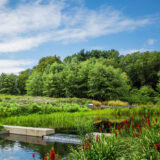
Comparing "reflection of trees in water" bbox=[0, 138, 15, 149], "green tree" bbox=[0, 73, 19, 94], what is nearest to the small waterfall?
"reflection of trees in water" bbox=[0, 138, 15, 149]

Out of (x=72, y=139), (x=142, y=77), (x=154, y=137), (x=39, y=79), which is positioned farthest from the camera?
(x=142, y=77)

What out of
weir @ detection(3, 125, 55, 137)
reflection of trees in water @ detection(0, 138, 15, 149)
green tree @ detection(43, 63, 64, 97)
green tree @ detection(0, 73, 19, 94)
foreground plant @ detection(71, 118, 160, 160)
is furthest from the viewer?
green tree @ detection(0, 73, 19, 94)

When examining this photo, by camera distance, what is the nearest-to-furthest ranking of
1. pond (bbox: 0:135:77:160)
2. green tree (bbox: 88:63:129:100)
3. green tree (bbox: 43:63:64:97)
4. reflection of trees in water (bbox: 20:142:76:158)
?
1. pond (bbox: 0:135:77:160)
2. reflection of trees in water (bbox: 20:142:76:158)
3. green tree (bbox: 88:63:129:100)
4. green tree (bbox: 43:63:64:97)

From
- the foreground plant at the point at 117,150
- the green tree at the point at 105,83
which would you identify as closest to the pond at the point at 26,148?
the foreground plant at the point at 117,150

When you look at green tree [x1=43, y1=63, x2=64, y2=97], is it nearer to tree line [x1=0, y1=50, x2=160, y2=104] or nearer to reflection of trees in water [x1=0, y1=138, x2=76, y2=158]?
tree line [x1=0, y1=50, x2=160, y2=104]

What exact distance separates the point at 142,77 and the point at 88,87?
14254mm

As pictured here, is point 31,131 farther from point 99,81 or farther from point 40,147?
point 99,81

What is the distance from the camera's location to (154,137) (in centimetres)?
465

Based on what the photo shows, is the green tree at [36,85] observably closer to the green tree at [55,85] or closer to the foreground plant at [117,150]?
the green tree at [55,85]

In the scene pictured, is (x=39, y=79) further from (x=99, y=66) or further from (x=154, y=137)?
(x=154, y=137)

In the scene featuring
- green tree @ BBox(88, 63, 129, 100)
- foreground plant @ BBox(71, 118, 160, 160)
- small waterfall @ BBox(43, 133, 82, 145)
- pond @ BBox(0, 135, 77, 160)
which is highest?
green tree @ BBox(88, 63, 129, 100)

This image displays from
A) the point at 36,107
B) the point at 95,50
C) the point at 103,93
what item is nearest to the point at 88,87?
the point at 103,93

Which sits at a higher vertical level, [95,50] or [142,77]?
[95,50]

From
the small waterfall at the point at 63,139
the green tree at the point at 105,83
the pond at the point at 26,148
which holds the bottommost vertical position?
the pond at the point at 26,148
